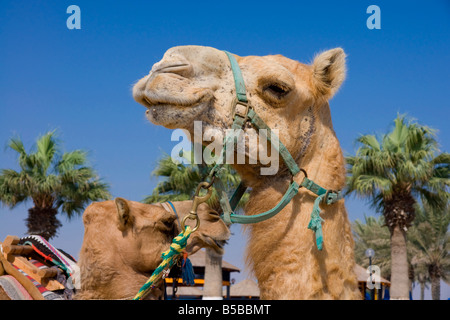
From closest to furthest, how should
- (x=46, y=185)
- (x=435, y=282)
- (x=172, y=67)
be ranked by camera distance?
(x=172, y=67)
(x=46, y=185)
(x=435, y=282)

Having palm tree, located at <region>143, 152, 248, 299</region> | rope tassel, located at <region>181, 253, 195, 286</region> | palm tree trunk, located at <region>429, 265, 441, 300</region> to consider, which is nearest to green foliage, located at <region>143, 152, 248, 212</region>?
palm tree, located at <region>143, 152, 248, 299</region>

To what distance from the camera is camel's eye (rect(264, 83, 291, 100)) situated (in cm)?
273

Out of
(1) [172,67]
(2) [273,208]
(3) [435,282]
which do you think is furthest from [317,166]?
(3) [435,282]

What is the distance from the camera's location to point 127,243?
16.1 feet

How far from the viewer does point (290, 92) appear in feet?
9.07

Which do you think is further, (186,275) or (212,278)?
(212,278)

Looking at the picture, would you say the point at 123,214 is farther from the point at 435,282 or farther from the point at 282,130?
the point at 435,282

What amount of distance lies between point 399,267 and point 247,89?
1823 centimetres

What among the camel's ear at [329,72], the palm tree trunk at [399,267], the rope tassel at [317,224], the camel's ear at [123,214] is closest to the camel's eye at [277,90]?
the camel's ear at [329,72]

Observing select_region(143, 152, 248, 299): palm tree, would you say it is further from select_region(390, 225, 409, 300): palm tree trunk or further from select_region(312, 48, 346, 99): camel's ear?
select_region(312, 48, 346, 99): camel's ear

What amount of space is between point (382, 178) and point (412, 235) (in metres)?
18.3

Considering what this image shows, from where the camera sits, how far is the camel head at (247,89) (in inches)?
97.5

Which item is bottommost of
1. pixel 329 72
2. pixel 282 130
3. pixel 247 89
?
pixel 282 130

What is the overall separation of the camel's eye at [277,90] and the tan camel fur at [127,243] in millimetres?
2465
